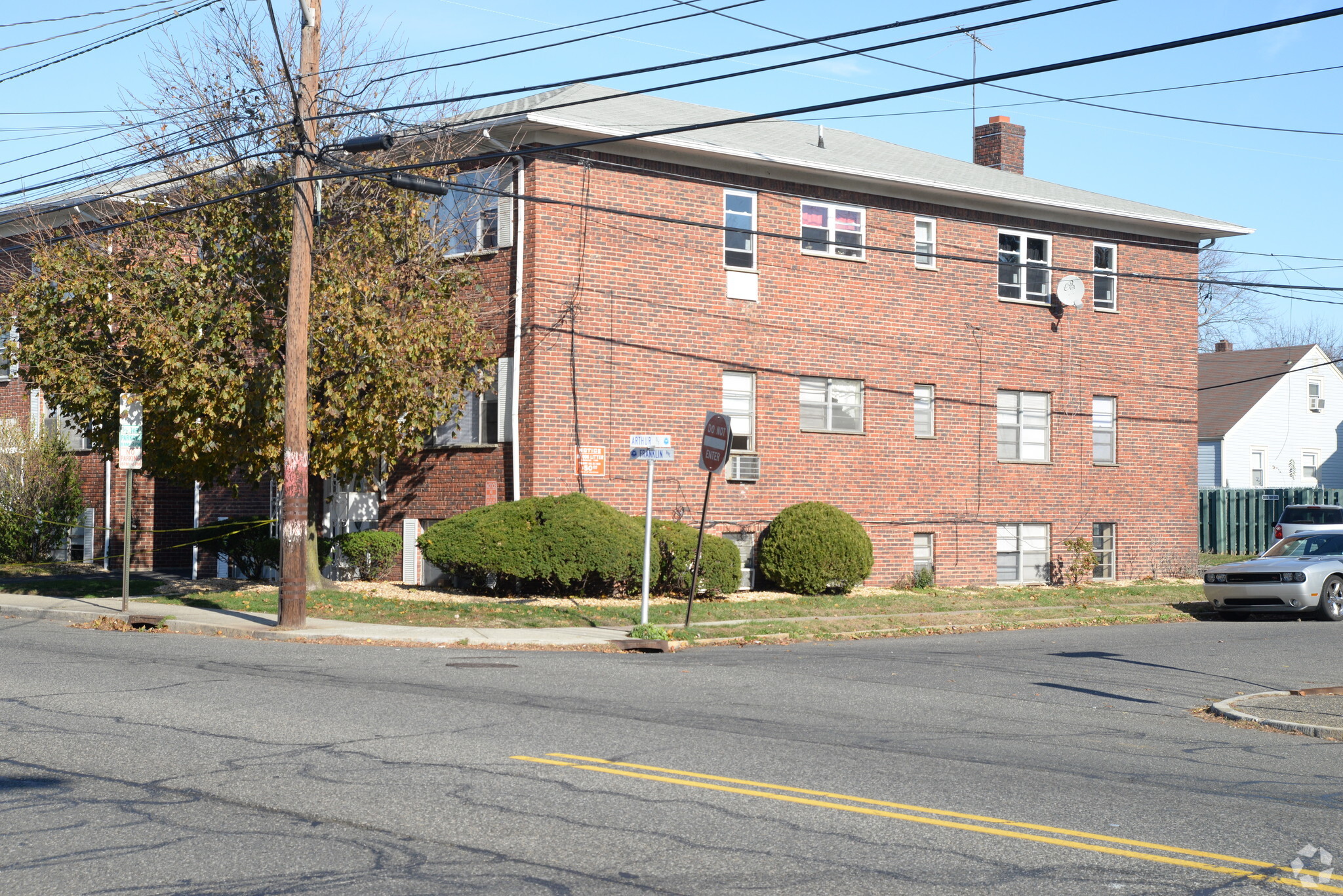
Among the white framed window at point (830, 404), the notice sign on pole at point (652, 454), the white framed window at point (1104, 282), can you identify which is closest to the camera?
the notice sign on pole at point (652, 454)

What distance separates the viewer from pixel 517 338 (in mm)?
21859

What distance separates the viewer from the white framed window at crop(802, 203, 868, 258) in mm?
24625

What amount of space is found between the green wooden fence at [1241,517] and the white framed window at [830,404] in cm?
1927

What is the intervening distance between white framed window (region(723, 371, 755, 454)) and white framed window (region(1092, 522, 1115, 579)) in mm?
9400

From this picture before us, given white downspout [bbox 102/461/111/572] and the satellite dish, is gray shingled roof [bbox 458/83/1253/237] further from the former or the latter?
white downspout [bbox 102/461/111/572]

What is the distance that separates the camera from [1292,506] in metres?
34.1

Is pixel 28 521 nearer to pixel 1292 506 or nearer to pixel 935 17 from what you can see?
pixel 935 17

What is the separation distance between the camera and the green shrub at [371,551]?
23188 mm

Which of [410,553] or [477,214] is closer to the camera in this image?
[477,214]

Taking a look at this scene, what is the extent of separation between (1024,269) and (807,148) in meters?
5.68

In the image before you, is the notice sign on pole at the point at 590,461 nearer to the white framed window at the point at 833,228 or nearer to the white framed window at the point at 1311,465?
the white framed window at the point at 833,228

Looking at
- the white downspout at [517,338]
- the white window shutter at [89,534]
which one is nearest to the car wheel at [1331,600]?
the white downspout at [517,338]

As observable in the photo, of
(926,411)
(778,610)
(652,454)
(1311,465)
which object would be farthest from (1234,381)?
(652,454)

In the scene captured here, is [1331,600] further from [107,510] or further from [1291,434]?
[1291,434]
